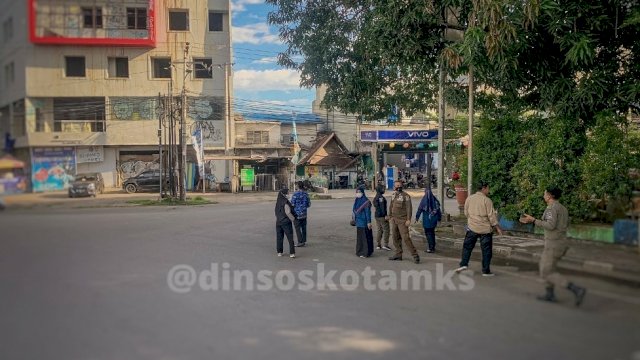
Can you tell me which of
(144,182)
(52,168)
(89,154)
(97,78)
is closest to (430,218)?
(144,182)

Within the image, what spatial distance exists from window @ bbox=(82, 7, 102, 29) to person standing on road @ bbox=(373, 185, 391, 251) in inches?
289

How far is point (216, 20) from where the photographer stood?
15.1 ft

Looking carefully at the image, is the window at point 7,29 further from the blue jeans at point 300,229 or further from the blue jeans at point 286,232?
the blue jeans at point 300,229

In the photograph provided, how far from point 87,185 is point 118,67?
3.09ft

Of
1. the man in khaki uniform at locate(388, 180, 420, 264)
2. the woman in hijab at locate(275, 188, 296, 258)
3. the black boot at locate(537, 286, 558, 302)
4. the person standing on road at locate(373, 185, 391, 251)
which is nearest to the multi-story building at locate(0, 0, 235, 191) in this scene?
the black boot at locate(537, 286, 558, 302)

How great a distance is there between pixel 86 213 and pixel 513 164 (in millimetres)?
10621

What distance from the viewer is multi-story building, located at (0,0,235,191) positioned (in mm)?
2600

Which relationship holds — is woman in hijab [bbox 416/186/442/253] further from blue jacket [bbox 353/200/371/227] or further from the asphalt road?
the asphalt road

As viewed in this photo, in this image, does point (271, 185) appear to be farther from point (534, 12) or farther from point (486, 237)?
point (534, 12)

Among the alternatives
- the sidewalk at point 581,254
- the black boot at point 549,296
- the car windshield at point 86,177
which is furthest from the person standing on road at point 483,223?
the car windshield at point 86,177

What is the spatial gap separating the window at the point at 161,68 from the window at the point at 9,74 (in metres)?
1.19

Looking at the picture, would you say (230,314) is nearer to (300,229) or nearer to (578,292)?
(578,292)

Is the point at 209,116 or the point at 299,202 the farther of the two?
the point at 299,202

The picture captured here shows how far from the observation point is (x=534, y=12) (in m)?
7.96
